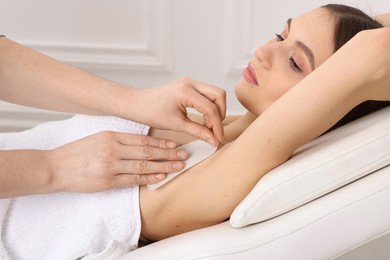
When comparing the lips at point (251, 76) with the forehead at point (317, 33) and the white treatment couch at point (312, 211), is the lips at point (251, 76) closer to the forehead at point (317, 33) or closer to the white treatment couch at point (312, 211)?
the forehead at point (317, 33)

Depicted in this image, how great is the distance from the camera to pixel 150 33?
2.79 m

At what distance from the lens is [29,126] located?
2.95 metres

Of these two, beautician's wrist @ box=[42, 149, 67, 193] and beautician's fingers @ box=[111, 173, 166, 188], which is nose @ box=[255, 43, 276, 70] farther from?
beautician's wrist @ box=[42, 149, 67, 193]

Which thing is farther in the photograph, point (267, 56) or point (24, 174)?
point (267, 56)

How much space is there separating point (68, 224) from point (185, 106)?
1.22 feet

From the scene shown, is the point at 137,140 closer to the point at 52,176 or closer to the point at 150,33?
the point at 52,176

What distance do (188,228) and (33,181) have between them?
0.35 m

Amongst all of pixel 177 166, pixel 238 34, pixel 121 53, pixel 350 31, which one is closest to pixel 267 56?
pixel 350 31

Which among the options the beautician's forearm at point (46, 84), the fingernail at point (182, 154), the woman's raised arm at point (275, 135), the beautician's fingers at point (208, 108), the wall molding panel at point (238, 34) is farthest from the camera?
the wall molding panel at point (238, 34)

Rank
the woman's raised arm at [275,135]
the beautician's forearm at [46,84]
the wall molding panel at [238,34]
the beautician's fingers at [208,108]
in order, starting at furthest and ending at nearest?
the wall molding panel at [238,34] < the beautician's forearm at [46,84] < the beautician's fingers at [208,108] < the woman's raised arm at [275,135]

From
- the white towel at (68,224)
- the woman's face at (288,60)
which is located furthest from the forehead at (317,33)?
the white towel at (68,224)

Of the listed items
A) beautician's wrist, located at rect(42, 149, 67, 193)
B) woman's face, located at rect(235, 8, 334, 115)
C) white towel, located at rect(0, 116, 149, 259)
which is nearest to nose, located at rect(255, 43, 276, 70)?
woman's face, located at rect(235, 8, 334, 115)

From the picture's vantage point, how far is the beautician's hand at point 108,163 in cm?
136

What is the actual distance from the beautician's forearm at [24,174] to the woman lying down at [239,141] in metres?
0.11
